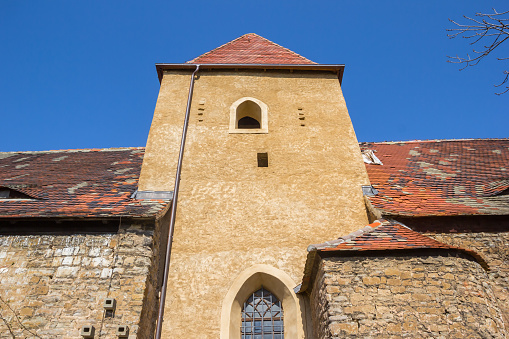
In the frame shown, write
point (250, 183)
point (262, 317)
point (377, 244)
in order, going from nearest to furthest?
point (377, 244) → point (262, 317) → point (250, 183)

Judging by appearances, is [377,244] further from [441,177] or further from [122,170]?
[122,170]

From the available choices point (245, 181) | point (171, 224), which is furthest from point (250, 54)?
point (171, 224)

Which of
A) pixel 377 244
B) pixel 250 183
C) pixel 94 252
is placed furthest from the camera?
pixel 250 183

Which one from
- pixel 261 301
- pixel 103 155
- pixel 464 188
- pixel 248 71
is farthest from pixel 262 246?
pixel 103 155

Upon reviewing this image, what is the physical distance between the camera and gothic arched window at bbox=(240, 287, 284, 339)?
6699 mm

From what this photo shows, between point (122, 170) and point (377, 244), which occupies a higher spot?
point (122, 170)

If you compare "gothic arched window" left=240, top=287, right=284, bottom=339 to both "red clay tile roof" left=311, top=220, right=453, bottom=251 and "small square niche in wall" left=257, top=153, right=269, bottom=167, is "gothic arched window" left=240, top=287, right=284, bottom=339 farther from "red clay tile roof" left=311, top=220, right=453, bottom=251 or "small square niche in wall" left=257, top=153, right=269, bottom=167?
"small square niche in wall" left=257, top=153, right=269, bottom=167

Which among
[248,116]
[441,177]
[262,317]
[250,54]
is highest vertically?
[250,54]

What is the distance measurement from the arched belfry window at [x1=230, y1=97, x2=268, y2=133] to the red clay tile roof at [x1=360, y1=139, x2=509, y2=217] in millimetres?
A: 2814

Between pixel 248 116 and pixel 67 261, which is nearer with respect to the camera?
pixel 67 261

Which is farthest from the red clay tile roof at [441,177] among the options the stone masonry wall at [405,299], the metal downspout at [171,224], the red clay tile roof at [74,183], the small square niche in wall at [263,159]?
the red clay tile roof at [74,183]

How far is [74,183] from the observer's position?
29.8 feet

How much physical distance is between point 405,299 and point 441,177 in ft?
16.8

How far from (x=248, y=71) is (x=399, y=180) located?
16.3 ft
